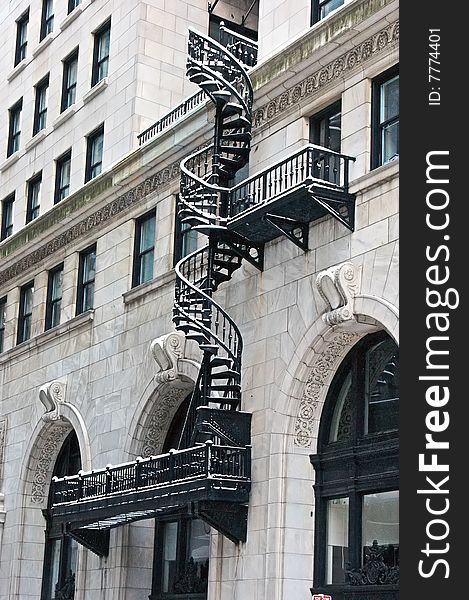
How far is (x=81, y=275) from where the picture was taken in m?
34.7

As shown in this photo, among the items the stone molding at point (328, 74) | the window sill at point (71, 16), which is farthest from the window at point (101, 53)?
the stone molding at point (328, 74)

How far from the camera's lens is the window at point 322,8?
1005 inches

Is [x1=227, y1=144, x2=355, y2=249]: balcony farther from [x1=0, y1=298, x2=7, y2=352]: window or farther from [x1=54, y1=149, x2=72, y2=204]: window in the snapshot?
[x1=0, y1=298, x2=7, y2=352]: window

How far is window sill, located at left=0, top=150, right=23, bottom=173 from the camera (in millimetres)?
40344

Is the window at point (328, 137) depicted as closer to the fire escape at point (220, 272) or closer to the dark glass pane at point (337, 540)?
the fire escape at point (220, 272)

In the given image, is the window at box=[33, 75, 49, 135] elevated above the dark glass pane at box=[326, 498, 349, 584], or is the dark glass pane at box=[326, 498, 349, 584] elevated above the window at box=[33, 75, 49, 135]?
the window at box=[33, 75, 49, 135]

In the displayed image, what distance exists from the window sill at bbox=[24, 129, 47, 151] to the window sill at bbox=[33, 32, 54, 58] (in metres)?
2.84

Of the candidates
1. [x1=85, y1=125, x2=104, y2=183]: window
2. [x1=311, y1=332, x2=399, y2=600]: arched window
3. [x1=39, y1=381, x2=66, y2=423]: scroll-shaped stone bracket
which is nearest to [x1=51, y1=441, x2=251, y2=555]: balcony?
[x1=311, y1=332, x2=399, y2=600]: arched window

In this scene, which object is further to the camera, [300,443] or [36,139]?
[36,139]

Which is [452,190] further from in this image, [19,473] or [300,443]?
[19,473]

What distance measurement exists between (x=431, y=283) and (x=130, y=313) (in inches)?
599

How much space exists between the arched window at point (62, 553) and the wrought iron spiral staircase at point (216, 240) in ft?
26.6

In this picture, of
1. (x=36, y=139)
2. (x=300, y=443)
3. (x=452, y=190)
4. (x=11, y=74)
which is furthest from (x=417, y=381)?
(x=11, y=74)

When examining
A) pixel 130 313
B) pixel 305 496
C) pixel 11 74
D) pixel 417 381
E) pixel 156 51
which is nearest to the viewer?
pixel 417 381
